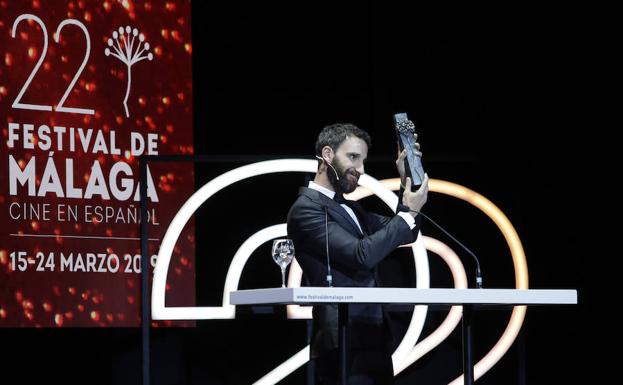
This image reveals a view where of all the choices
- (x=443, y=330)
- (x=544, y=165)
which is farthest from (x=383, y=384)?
(x=544, y=165)

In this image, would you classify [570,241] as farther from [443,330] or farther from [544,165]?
[443,330]

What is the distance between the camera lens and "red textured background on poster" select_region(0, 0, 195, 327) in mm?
5465

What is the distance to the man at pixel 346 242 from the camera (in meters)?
3.31

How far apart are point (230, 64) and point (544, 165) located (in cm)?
201

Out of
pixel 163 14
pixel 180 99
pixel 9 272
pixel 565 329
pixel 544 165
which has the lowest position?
pixel 565 329

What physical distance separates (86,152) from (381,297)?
320 centimetres

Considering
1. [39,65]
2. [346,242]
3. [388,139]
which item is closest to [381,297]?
[346,242]

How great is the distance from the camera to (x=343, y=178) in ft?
11.7

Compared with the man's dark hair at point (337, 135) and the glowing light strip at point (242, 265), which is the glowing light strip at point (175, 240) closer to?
the glowing light strip at point (242, 265)

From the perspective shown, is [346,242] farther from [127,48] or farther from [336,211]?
[127,48]

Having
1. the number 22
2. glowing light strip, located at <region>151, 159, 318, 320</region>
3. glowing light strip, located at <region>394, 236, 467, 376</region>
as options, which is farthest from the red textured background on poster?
glowing light strip, located at <region>394, 236, 467, 376</region>

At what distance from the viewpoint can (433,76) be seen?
6.28 m

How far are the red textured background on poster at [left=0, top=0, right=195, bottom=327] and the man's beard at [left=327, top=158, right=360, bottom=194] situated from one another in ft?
7.82

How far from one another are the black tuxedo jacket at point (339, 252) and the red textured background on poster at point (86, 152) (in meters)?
2.38
